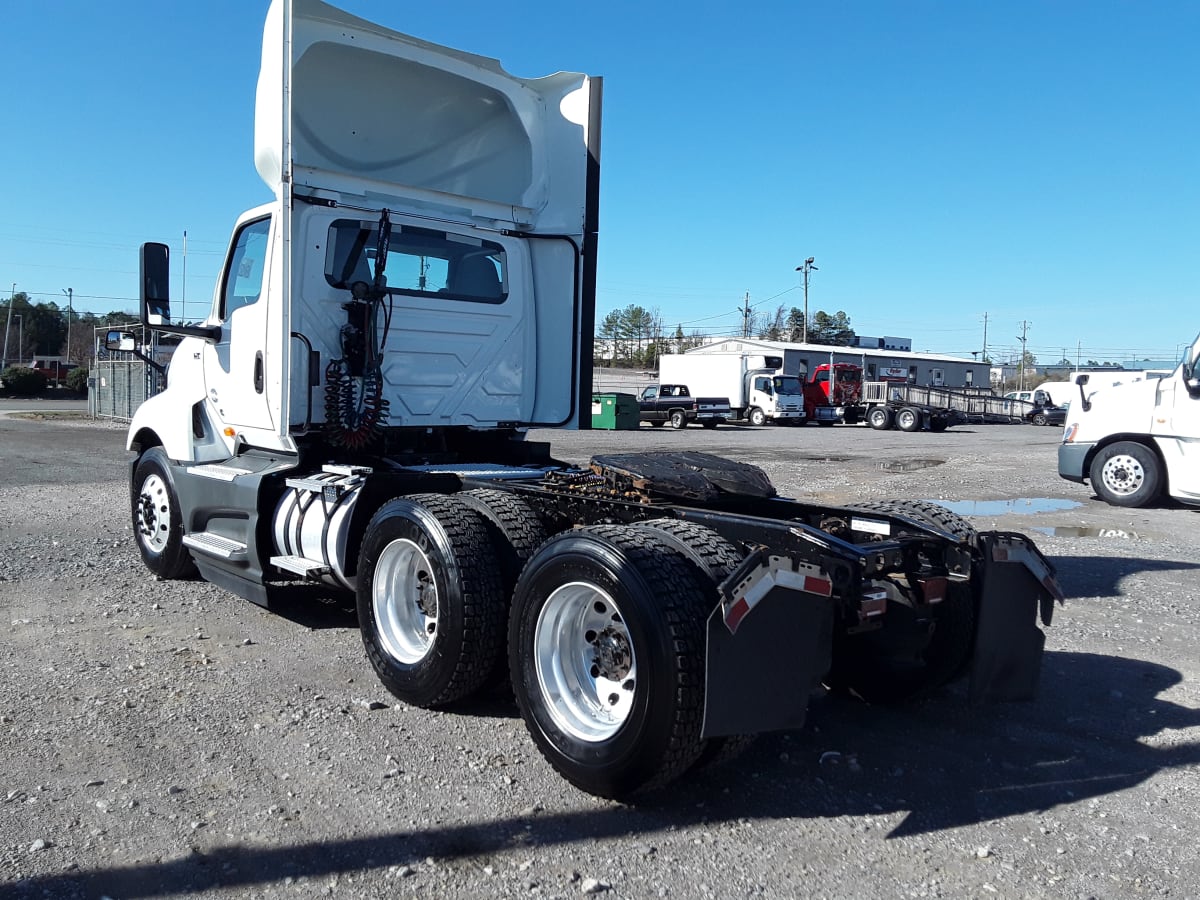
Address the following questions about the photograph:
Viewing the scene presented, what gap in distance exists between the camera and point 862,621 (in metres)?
3.91

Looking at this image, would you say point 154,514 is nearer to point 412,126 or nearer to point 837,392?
point 412,126

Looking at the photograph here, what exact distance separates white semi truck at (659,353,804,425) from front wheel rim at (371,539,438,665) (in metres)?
36.7

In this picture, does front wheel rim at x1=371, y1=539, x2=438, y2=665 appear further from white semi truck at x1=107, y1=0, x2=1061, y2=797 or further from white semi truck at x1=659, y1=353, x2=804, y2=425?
white semi truck at x1=659, y1=353, x2=804, y2=425

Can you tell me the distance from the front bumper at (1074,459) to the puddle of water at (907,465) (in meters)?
5.22

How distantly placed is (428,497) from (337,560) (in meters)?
0.98

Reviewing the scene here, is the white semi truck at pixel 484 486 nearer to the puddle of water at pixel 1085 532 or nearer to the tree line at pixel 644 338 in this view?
the puddle of water at pixel 1085 532

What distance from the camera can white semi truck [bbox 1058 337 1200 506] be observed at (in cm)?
1192

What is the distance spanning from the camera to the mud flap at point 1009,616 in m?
4.11

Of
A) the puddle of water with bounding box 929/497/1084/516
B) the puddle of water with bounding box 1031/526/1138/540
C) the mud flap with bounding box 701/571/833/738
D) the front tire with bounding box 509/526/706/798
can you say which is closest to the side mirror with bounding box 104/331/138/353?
the front tire with bounding box 509/526/706/798

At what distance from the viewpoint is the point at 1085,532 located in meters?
10.6

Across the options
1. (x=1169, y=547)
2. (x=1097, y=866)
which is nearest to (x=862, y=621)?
(x=1097, y=866)

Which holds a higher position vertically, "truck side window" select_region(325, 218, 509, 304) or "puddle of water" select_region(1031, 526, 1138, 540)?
"truck side window" select_region(325, 218, 509, 304)

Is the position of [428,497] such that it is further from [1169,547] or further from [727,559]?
[1169,547]

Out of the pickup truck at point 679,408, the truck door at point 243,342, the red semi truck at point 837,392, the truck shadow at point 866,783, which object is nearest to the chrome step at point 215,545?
the truck door at point 243,342
